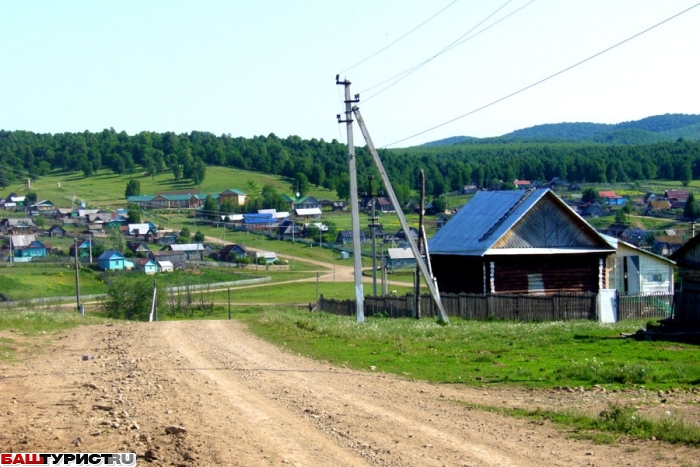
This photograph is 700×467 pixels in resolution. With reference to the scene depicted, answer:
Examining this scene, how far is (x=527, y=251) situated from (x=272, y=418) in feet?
85.1

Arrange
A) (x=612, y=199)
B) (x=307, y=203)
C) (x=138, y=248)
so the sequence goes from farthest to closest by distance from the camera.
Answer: (x=307, y=203), (x=612, y=199), (x=138, y=248)

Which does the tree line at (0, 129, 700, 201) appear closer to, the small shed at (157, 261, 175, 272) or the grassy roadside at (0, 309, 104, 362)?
the small shed at (157, 261, 175, 272)

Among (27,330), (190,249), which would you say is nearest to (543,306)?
(27,330)

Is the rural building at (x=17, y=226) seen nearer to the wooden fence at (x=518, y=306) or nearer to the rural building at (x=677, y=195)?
the rural building at (x=677, y=195)

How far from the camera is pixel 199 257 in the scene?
10525 cm

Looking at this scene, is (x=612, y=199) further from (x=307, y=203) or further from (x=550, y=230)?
(x=550, y=230)

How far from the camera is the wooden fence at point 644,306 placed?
32.0m

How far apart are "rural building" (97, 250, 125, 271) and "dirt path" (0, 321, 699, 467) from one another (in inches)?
3051

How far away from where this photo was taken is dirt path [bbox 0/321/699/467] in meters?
9.66

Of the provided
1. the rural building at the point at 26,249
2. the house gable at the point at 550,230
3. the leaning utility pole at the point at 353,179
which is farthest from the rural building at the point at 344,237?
the leaning utility pole at the point at 353,179

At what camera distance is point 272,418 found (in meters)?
11.6

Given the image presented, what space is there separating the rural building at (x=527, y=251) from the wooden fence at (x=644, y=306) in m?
4.86

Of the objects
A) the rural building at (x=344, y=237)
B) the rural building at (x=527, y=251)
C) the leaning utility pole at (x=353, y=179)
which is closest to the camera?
the leaning utility pole at (x=353, y=179)

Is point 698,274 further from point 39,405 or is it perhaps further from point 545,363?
point 39,405
